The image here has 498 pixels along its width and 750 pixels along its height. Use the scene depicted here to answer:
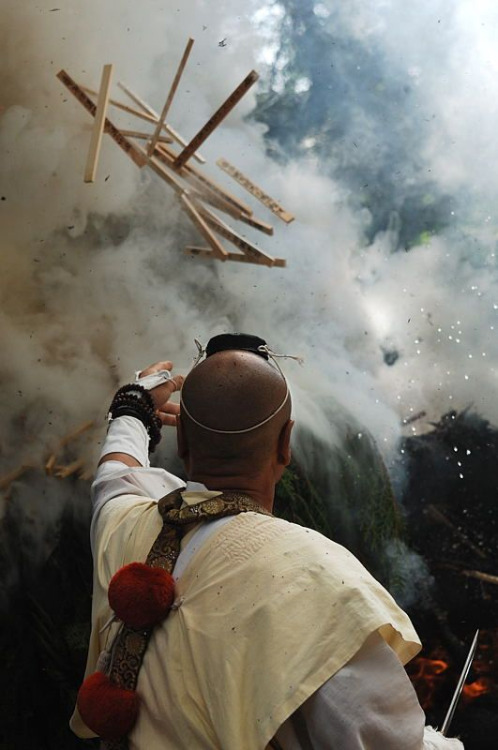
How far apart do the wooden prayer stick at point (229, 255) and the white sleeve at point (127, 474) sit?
3.00ft

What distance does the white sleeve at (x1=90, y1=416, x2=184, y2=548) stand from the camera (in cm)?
196

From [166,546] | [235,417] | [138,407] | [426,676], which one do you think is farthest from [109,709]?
[426,676]

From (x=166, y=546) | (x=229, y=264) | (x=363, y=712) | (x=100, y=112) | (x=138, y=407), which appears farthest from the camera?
(x=229, y=264)

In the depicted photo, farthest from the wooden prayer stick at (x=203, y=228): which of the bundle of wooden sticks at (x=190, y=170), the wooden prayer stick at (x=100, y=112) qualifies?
the wooden prayer stick at (x=100, y=112)

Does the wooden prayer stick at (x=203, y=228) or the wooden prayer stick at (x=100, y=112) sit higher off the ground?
the wooden prayer stick at (x=100, y=112)

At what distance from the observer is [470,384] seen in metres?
3.01

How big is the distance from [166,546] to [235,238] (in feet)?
4.90

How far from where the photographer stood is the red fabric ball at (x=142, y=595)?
154 centimetres

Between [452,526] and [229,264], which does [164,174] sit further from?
[452,526]


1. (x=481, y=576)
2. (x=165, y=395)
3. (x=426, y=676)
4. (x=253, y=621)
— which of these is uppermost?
(x=253, y=621)

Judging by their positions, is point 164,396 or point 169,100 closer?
point 164,396

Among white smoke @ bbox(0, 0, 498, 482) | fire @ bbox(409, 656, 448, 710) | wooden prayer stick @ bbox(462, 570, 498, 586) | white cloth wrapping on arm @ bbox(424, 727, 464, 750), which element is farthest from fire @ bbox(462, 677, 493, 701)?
white cloth wrapping on arm @ bbox(424, 727, 464, 750)

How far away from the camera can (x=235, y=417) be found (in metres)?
1.68

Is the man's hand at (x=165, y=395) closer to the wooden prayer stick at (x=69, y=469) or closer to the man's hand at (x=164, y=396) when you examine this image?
the man's hand at (x=164, y=396)
